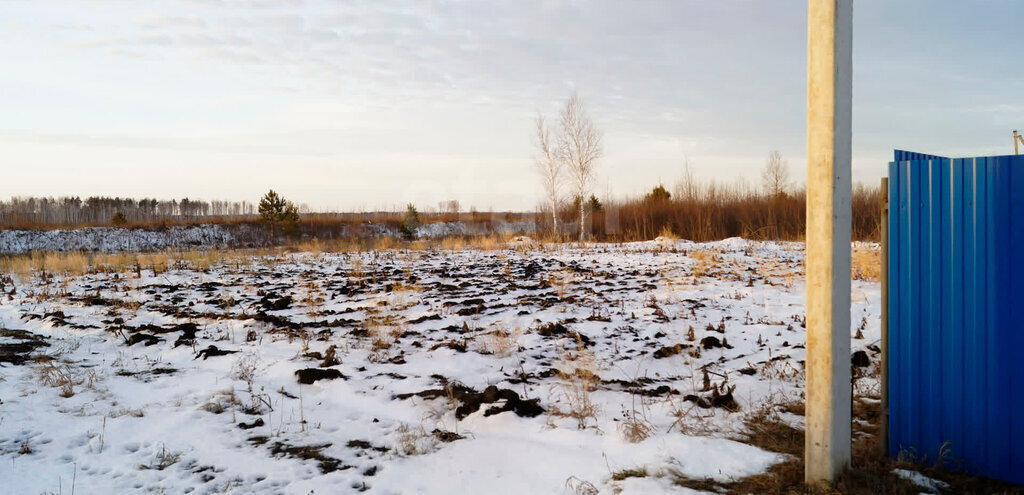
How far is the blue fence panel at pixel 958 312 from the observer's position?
2.54 m

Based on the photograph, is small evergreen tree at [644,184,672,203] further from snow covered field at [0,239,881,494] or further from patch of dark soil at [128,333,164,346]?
patch of dark soil at [128,333,164,346]

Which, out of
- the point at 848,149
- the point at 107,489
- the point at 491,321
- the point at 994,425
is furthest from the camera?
the point at 491,321

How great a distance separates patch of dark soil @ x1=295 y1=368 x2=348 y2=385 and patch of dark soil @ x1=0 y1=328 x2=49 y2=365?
2931 millimetres

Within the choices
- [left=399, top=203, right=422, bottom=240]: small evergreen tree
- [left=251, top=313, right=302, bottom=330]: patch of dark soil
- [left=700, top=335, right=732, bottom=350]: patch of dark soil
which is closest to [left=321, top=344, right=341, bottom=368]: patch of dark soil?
[left=251, top=313, right=302, bottom=330]: patch of dark soil

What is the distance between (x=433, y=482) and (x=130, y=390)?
3.13 m

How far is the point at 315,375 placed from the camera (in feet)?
15.1

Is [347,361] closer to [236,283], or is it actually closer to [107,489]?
[107,489]

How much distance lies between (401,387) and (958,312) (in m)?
3.66

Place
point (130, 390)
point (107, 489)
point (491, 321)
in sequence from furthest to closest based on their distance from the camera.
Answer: point (491, 321) → point (130, 390) → point (107, 489)

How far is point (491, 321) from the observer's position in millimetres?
6738

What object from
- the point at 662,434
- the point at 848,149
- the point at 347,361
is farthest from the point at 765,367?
the point at 347,361

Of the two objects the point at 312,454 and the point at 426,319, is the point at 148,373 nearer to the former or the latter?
the point at 312,454

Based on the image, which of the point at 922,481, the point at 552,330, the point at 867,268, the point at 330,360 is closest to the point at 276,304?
the point at 330,360

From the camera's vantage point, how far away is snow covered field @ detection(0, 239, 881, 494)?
299 cm
